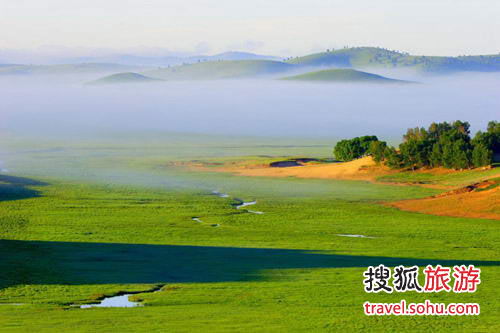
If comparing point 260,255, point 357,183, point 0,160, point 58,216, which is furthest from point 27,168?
point 260,255

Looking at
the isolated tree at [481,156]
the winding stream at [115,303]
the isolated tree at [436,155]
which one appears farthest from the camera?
the isolated tree at [436,155]

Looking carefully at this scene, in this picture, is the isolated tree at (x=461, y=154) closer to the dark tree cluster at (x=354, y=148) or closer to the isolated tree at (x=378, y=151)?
the isolated tree at (x=378, y=151)

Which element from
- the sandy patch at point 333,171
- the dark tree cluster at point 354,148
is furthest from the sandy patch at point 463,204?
the dark tree cluster at point 354,148

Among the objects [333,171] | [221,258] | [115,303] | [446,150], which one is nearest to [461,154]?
[446,150]

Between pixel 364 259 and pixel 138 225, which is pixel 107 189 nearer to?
pixel 138 225

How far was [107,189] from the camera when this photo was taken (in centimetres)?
11712

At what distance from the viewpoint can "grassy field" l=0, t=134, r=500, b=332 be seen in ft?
147

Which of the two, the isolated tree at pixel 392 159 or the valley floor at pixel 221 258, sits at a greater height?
the isolated tree at pixel 392 159

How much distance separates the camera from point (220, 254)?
64500 millimetres

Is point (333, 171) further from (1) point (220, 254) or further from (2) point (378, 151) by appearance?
(1) point (220, 254)

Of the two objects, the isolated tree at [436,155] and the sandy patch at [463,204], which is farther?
the isolated tree at [436,155]

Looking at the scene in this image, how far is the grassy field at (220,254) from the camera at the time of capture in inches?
1762

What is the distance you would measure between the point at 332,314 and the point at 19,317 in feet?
47.0

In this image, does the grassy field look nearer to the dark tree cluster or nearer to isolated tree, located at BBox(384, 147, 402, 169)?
isolated tree, located at BBox(384, 147, 402, 169)
